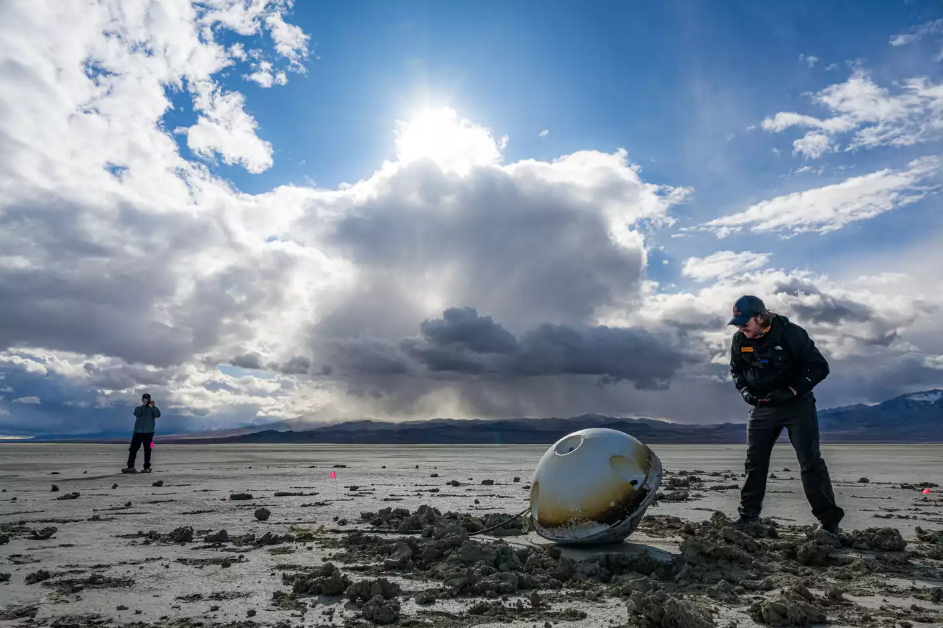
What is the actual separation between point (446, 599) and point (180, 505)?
25.5 feet

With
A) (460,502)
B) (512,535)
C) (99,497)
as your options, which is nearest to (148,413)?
(99,497)

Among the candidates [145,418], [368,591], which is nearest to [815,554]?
[368,591]

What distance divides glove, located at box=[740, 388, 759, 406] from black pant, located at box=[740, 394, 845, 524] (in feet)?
0.42

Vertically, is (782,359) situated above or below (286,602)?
above

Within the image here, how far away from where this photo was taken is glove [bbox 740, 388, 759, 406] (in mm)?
7160

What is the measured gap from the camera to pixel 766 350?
22.6 feet

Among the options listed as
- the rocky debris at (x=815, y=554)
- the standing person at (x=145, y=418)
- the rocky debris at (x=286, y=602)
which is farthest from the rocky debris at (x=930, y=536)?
the standing person at (x=145, y=418)

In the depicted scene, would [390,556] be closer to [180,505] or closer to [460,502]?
[460,502]

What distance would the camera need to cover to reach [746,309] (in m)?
6.78

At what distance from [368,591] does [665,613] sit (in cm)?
203

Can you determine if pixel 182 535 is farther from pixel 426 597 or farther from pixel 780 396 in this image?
pixel 780 396

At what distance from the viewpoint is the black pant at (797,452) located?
6.52 m

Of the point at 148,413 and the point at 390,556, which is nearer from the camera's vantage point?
the point at 390,556

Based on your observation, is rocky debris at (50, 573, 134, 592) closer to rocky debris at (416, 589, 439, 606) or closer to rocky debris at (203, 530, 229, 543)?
rocky debris at (203, 530, 229, 543)
